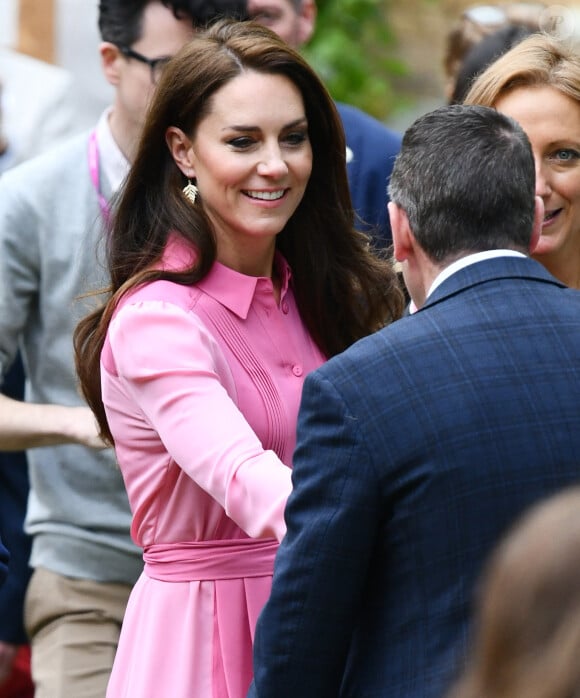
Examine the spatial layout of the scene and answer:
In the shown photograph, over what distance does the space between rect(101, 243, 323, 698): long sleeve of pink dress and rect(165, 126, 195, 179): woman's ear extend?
0.63 ft

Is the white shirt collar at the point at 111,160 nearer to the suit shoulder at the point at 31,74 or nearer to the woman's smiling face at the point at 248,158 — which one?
the woman's smiling face at the point at 248,158

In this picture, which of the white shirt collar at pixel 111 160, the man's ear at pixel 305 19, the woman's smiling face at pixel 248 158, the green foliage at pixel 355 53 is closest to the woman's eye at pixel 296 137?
the woman's smiling face at pixel 248 158

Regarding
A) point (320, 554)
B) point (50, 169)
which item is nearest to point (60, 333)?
point (50, 169)

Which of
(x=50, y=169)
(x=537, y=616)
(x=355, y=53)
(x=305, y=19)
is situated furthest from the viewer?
(x=355, y=53)

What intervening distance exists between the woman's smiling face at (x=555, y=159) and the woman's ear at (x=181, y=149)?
0.86 m

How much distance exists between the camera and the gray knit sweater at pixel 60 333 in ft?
13.6

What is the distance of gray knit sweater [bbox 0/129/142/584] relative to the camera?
4156mm

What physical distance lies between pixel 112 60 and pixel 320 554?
2.33m

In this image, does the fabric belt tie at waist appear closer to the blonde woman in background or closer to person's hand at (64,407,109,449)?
person's hand at (64,407,109,449)

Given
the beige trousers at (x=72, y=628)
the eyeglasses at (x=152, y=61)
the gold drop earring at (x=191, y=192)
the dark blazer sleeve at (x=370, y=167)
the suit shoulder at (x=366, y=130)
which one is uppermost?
the gold drop earring at (x=191, y=192)

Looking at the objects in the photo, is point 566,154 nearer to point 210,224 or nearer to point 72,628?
point 210,224

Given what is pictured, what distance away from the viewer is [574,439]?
2533 mm

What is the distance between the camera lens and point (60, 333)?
4180 millimetres

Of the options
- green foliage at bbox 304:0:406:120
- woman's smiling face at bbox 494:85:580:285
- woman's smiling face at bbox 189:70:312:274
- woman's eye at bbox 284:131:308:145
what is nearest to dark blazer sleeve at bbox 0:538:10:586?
woman's smiling face at bbox 189:70:312:274
